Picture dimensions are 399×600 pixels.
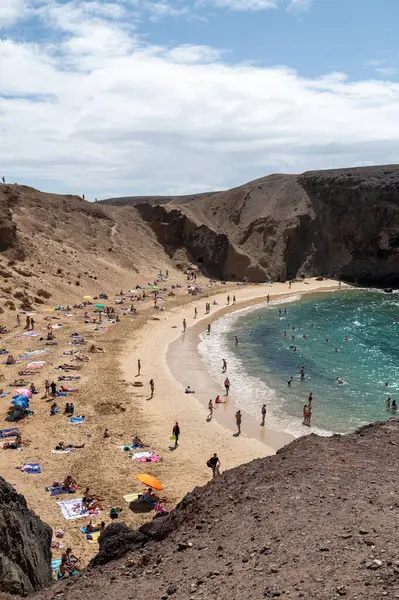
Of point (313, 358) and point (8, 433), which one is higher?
point (8, 433)

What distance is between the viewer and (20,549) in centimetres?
1037

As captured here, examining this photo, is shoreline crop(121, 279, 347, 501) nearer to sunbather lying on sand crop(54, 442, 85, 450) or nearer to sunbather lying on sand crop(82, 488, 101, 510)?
sunbather lying on sand crop(82, 488, 101, 510)

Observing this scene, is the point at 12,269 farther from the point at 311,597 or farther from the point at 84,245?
the point at 311,597

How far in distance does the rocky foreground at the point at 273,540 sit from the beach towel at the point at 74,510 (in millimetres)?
5860

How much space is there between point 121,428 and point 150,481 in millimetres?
5909

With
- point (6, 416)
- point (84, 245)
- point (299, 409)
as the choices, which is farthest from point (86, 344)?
point (84, 245)

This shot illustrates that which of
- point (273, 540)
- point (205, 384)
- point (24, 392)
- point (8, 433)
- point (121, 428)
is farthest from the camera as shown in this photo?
point (205, 384)

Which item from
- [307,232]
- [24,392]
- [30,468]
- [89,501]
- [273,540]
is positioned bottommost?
[89,501]

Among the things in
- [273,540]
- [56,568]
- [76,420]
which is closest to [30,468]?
[76,420]

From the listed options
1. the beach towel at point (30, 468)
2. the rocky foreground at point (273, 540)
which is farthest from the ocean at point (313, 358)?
the rocky foreground at point (273, 540)

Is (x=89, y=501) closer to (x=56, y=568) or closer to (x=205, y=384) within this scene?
(x=56, y=568)

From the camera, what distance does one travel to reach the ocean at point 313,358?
2752cm

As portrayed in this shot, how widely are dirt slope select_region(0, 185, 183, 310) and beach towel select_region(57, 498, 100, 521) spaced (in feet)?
93.6

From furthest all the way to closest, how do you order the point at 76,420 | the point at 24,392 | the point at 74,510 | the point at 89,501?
the point at 24,392
the point at 76,420
the point at 89,501
the point at 74,510
